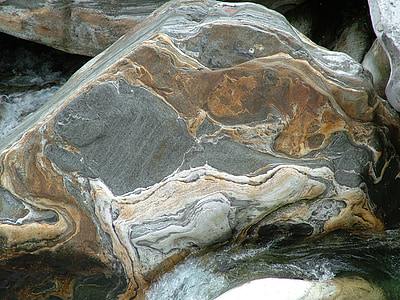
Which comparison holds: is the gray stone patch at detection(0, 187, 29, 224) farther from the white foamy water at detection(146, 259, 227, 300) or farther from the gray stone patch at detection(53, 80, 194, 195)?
the white foamy water at detection(146, 259, 227, 300)

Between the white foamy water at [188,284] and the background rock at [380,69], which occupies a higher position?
the background rock at [380,69]

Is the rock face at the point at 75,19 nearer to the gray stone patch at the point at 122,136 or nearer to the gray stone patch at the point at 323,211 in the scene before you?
the gray stone patch at the point at 122,136

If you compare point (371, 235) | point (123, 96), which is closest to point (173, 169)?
point (123, 96)

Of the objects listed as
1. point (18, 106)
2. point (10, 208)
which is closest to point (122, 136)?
point (10, 208)

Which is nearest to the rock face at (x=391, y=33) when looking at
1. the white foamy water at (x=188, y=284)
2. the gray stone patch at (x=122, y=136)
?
the gray stone patch at (x=122, y=136)

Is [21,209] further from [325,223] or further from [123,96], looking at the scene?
→ [325,223]

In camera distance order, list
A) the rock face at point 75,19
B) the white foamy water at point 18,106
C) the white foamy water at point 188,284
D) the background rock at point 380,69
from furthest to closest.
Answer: the white foamy water at point 18,106, the rock face at point 75,19, the background rock at point 380,69, the white foamy water at point 188,284

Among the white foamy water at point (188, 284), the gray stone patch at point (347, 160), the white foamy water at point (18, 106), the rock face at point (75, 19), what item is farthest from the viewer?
the white foamy water at point (18, 106)
